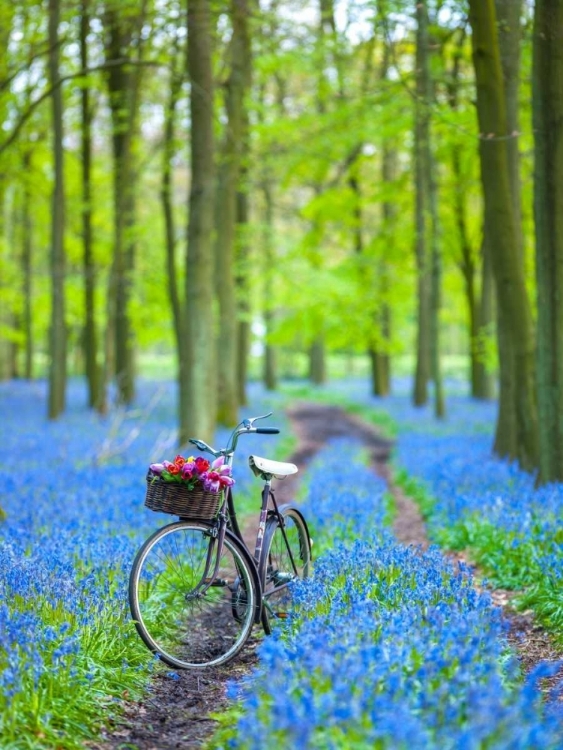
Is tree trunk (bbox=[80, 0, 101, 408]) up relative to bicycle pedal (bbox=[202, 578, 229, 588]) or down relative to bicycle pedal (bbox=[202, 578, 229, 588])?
up

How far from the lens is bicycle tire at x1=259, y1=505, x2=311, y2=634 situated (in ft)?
17.8

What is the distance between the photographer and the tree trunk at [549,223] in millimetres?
8055

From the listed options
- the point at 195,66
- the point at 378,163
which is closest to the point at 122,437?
the point at 195,66

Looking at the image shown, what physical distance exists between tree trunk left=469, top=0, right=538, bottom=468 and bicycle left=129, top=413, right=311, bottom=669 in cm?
477

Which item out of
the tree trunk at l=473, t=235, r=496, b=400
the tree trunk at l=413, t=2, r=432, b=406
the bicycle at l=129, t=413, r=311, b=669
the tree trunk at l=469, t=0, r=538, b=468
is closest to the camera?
the bicycle at l=129, t=413, r=311, b=669

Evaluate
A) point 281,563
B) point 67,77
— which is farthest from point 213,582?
point 67,77

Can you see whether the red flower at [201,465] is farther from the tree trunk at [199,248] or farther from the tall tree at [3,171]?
the tall tree at [3,171]

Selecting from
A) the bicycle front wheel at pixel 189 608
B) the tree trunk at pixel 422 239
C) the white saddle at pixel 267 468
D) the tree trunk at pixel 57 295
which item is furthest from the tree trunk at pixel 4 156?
the bicycle front wheel at pixel 189 608

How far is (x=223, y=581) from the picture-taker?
529 cm

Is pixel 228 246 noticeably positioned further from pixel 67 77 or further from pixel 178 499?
pixel 178 499

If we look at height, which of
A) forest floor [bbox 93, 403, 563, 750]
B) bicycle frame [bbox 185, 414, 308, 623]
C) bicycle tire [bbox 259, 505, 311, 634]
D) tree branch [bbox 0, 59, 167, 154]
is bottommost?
forest floor [bbox 93, 403, 563, 750]

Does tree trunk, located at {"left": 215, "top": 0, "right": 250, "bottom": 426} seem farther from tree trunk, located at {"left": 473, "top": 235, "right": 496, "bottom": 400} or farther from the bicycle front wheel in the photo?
the bicycle front wheel

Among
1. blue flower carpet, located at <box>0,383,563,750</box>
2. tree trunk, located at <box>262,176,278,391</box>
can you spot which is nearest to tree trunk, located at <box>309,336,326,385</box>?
tree trunk, located at <box>262,176,278,391</box>

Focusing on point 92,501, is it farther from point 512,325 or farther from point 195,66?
point 195,66
